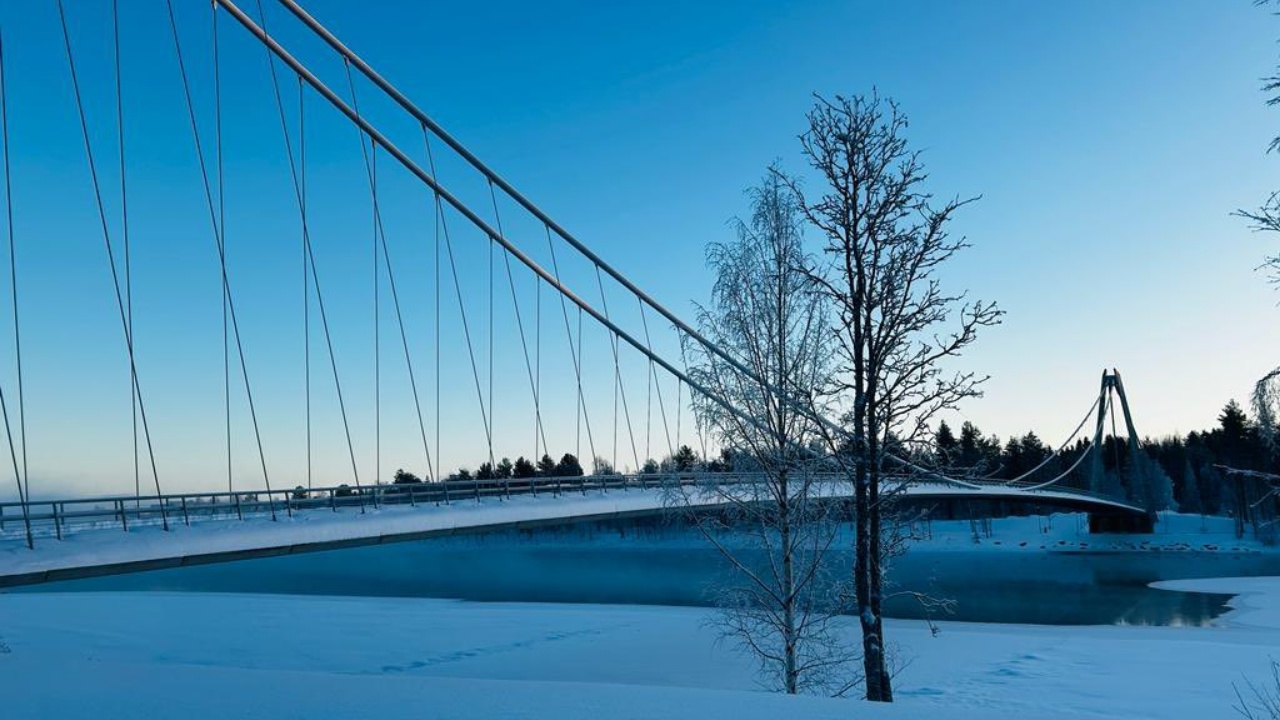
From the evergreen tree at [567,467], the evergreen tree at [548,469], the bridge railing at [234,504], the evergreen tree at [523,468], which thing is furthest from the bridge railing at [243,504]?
the evergreen tree at [523,468]

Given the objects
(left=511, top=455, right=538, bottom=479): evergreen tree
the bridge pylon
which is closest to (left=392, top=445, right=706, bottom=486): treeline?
(left=511, top=455, right=538, bottom=479): evergreen tree

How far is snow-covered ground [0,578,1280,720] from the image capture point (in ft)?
29.5

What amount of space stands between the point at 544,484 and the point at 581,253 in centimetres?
966

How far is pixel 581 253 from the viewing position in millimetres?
33531

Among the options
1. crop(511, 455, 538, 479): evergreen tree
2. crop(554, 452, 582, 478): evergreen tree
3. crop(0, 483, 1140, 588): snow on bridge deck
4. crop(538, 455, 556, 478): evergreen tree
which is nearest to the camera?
crop(0, 483, 1140, 588): snow on bridge deck

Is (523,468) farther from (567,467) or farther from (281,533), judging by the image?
(281,533)

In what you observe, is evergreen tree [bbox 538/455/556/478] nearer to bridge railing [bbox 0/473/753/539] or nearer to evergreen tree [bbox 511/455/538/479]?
evergreen tree [bbox 511/455/538/479]

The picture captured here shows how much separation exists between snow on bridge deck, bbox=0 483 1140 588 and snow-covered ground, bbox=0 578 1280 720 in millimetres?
1586

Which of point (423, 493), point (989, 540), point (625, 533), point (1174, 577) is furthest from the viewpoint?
point (625, 533)

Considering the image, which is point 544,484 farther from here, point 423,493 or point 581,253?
point 581,253

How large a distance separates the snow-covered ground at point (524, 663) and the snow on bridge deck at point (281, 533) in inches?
62.4

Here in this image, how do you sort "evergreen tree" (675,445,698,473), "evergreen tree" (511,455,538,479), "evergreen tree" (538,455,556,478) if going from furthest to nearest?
"evergreen tree" (511,455,538,479)
"evergreen tree" (538,455,556,478)
"evergreen tree" (675,445,698,473)

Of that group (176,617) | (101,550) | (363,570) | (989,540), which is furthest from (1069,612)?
(363,570)

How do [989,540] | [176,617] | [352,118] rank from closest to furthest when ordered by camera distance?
[352,118] → [176,617] → [989,540]
